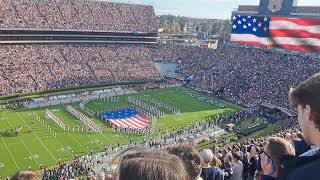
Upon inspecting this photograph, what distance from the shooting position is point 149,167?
206 cm

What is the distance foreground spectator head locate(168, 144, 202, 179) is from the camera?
3434mm

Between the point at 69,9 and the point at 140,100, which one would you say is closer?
the point at 140,100

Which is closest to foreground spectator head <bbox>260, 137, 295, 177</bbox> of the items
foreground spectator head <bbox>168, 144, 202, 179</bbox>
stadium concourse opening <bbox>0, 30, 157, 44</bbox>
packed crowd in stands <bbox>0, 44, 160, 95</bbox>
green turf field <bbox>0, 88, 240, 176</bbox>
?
foreground spectator head <bbox>168, 144, 202, 179</bbox>

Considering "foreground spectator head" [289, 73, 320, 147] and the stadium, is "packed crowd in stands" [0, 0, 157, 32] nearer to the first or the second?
the stadium

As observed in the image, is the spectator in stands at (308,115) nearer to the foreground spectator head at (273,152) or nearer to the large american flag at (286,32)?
the foreground spectator head at (273,152)

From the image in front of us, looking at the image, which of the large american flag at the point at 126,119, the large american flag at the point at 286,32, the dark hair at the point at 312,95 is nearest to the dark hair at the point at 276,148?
the dark hair at the point at 312,95

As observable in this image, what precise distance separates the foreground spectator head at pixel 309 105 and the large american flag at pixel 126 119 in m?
31.6

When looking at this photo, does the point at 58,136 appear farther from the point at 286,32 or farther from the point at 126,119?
the point at 286,32

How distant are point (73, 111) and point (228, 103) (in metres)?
18.8

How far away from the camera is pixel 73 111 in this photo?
1468 inches

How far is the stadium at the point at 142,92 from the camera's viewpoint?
8409 millimetres

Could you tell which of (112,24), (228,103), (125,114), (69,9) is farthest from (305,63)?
(69,9)

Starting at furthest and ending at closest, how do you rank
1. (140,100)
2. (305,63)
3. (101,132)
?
(305,63), (140,100), (101,132)

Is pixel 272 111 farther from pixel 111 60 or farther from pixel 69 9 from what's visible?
pixel 69 9
